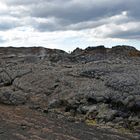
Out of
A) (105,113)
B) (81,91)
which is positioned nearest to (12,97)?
(81,91)

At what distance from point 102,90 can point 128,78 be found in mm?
874

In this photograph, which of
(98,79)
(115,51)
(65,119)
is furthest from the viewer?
(115,51)

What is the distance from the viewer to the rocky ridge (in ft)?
33.6

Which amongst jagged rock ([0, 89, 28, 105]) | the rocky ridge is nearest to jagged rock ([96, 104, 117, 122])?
the rocky ridge

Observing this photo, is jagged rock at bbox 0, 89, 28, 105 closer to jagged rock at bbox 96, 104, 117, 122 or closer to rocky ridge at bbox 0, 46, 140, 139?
rocky ridge at bbox 0, 46, 140, 139

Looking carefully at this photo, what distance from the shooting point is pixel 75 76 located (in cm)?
1228

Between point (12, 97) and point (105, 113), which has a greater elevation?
point (12, 97)

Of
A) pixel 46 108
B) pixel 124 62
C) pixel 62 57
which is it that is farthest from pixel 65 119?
pixel 62 57

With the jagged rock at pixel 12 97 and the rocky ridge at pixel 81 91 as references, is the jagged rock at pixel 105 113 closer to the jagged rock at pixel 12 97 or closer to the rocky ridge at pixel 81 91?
the rocky ridge at pixel 81 91

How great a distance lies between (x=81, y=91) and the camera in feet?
36.7

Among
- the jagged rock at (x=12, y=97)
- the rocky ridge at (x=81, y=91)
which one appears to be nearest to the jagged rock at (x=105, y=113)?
the rocky ridge at (x=81, y=91)

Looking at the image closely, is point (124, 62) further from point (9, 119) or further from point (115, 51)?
point (9, 119)

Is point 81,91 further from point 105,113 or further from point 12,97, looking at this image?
point 12,97

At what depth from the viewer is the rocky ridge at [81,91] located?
10227 mm
